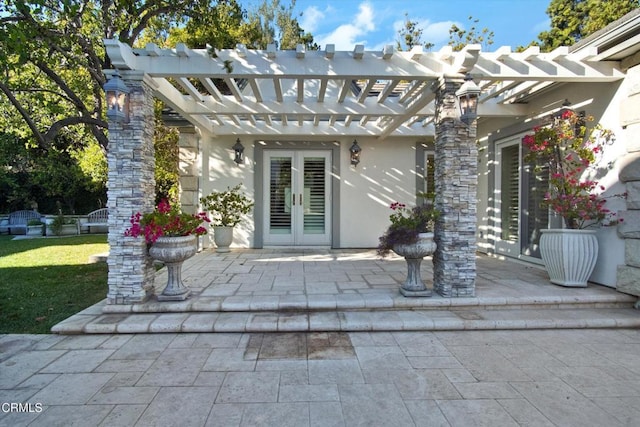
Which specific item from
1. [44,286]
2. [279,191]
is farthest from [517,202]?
[44,286]

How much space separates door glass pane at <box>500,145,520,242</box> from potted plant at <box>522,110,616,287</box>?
1319 mm

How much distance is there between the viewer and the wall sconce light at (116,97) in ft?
10.9

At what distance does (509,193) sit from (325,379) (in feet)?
16.6

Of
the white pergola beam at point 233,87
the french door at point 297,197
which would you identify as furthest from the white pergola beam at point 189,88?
the french door at point 297,197

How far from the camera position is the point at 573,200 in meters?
3.97

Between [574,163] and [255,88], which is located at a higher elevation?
[255,88]

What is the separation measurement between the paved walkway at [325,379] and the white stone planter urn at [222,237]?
11.9 ft

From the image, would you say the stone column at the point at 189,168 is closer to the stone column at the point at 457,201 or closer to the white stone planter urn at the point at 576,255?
the stone column at the point at 457,201

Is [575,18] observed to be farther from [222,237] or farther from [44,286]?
[44,286]

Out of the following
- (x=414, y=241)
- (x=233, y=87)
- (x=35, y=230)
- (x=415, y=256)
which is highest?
(x=233, y=87)

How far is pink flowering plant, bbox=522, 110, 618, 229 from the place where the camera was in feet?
12.8

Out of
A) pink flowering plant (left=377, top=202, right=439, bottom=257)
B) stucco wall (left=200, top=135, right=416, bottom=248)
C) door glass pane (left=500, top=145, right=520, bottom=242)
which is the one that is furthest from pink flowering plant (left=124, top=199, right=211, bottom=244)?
door glass pane (left=500, top=145, right=520, bottom=242)

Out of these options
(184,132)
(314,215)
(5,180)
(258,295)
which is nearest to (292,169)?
(314,215)

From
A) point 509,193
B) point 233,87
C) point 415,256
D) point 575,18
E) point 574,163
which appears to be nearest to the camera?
point 415,256
